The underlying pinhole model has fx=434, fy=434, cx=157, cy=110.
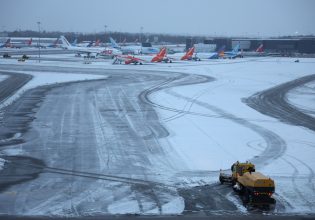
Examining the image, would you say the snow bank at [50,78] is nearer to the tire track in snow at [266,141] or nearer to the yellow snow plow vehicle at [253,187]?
the tire track in snow at [266,141]

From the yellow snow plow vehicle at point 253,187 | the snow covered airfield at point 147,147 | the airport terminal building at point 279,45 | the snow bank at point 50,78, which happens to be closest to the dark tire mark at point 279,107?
the snow covered airfield at point 147,147

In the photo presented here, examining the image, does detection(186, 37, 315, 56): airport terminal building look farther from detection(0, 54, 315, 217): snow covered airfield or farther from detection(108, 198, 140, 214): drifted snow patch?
detection(108, 198, 140, 214): drifted snow patch

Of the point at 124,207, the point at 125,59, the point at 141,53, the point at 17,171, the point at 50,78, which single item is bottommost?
Answer: the point at 141,53

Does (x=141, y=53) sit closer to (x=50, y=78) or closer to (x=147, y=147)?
(x=50, y=78)

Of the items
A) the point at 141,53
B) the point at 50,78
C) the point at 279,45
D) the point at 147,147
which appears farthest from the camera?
the point at 279,45

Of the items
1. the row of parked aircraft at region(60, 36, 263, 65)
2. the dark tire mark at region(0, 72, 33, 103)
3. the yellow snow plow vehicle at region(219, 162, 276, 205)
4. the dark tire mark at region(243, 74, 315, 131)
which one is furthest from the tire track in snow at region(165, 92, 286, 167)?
the row of parked aircraft at region(60, 36, 263, 65)

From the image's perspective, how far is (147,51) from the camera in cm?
14088

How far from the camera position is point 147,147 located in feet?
87.5

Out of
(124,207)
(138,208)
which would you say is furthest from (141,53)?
(138,208)

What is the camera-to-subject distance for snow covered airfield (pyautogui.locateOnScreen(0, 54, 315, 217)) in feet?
57.9

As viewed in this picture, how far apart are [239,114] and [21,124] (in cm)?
1821

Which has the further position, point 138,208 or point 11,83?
point 11,83

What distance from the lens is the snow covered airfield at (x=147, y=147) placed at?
57.9 ft

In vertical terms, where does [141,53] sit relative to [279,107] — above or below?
below
